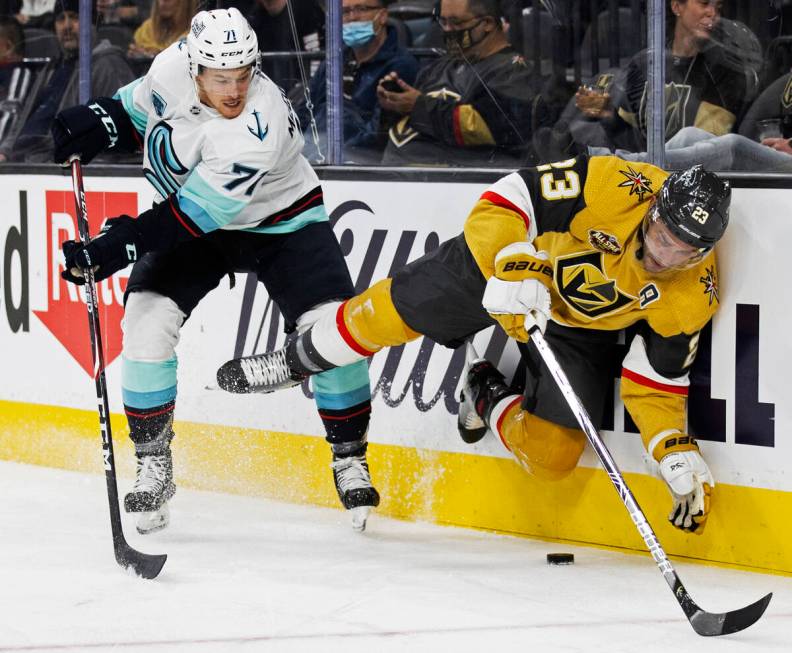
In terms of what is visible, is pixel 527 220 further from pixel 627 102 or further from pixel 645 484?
pixel 645 484

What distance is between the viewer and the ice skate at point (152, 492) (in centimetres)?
346

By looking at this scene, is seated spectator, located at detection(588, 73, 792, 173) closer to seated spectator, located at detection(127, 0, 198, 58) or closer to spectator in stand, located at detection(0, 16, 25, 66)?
seated spectator, located at detection(127, 0, 198, 58)

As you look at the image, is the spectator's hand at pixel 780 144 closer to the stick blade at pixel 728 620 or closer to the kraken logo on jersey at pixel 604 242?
the kraken logo on jersey at pixel 604 242

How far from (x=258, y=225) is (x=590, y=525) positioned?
114 centimetres

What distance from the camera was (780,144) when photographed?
308 cm

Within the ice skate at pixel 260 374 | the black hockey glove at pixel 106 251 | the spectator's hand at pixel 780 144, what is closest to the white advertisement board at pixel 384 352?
the spectator's hand at pixel 780 144

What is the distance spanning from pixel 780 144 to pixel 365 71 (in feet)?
4.00

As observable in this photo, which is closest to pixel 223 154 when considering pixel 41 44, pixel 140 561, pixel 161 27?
pixel 140 561

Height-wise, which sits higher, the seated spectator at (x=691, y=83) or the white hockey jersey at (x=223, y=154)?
the seated spectator at (x=691, y=83)

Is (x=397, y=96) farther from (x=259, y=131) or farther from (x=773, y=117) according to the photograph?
(x=773, y=117)

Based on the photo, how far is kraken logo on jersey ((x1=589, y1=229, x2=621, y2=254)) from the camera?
3.06 metres

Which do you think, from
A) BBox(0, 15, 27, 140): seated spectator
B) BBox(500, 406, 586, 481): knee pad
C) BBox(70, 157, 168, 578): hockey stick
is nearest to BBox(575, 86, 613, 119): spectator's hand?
BBox(500, 406, 586, 481): knee pad

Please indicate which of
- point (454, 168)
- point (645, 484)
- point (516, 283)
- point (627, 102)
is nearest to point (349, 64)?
point (454, 168)

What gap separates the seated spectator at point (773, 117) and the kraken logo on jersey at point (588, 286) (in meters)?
0.45
